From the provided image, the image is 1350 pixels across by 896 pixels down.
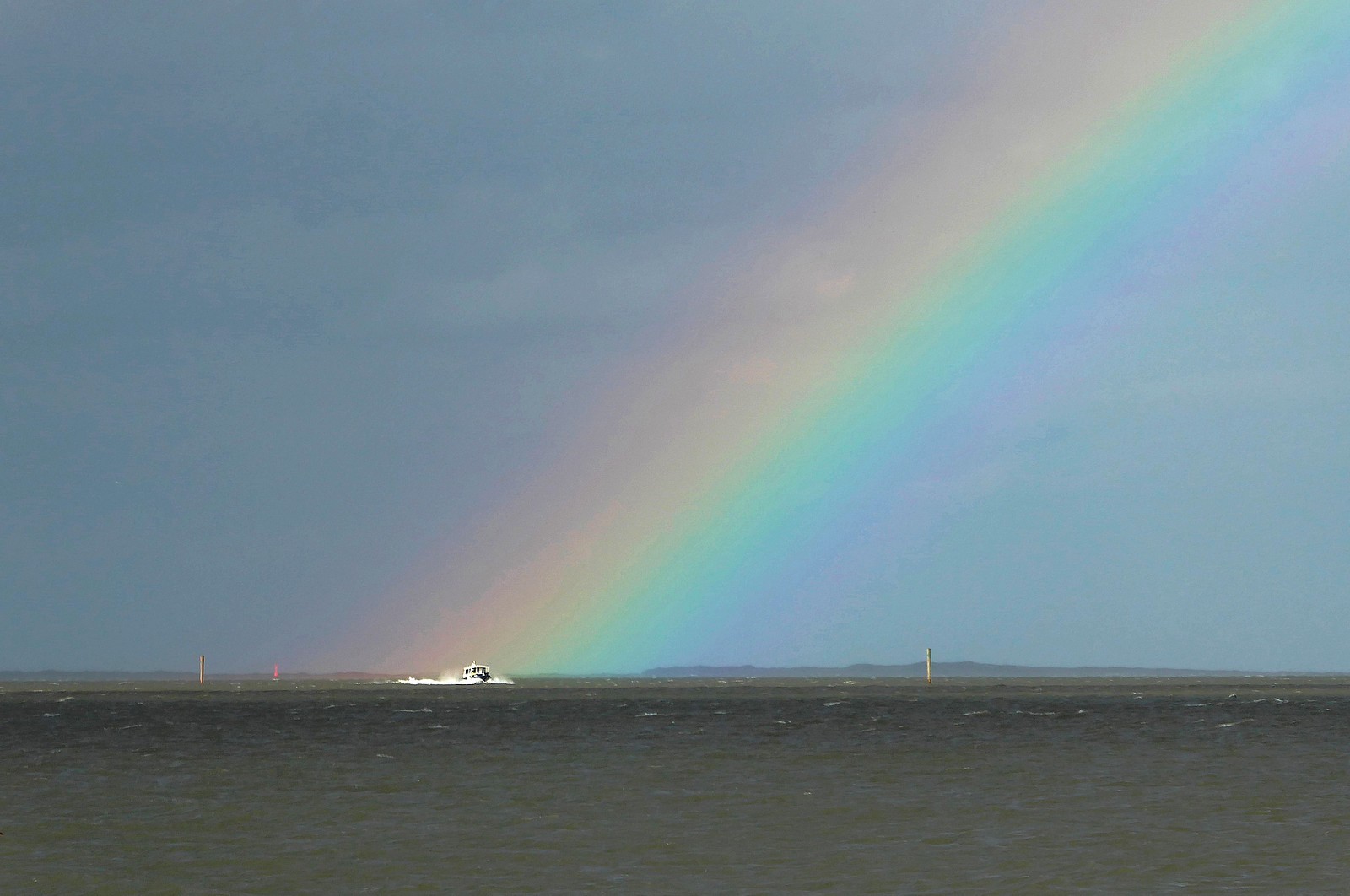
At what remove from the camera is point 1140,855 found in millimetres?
42344

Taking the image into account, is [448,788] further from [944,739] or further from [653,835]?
[944,739]

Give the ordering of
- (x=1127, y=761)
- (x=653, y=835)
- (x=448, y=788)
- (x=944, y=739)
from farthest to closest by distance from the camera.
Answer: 1. (x=944, y=739)
2. (x=1127, y=761)
3. (x=448, y=788)
4. (x=653, y=835)

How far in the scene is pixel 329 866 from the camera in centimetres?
4138

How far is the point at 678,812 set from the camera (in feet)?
178

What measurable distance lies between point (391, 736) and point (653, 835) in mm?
64972

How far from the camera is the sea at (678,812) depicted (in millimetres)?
39125

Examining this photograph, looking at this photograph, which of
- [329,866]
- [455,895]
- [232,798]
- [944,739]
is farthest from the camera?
[944,739]

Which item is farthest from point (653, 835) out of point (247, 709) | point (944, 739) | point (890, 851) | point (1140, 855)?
point (247, 709)

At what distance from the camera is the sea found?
128 ft

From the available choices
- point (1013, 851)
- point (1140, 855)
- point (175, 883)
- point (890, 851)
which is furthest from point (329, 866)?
point (1140, 855)

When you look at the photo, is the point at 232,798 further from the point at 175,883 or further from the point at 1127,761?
the point at 1127,761

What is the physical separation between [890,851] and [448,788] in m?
25.7

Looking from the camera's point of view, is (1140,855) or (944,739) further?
(944,739)

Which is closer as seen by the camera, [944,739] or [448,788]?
[448,788]
